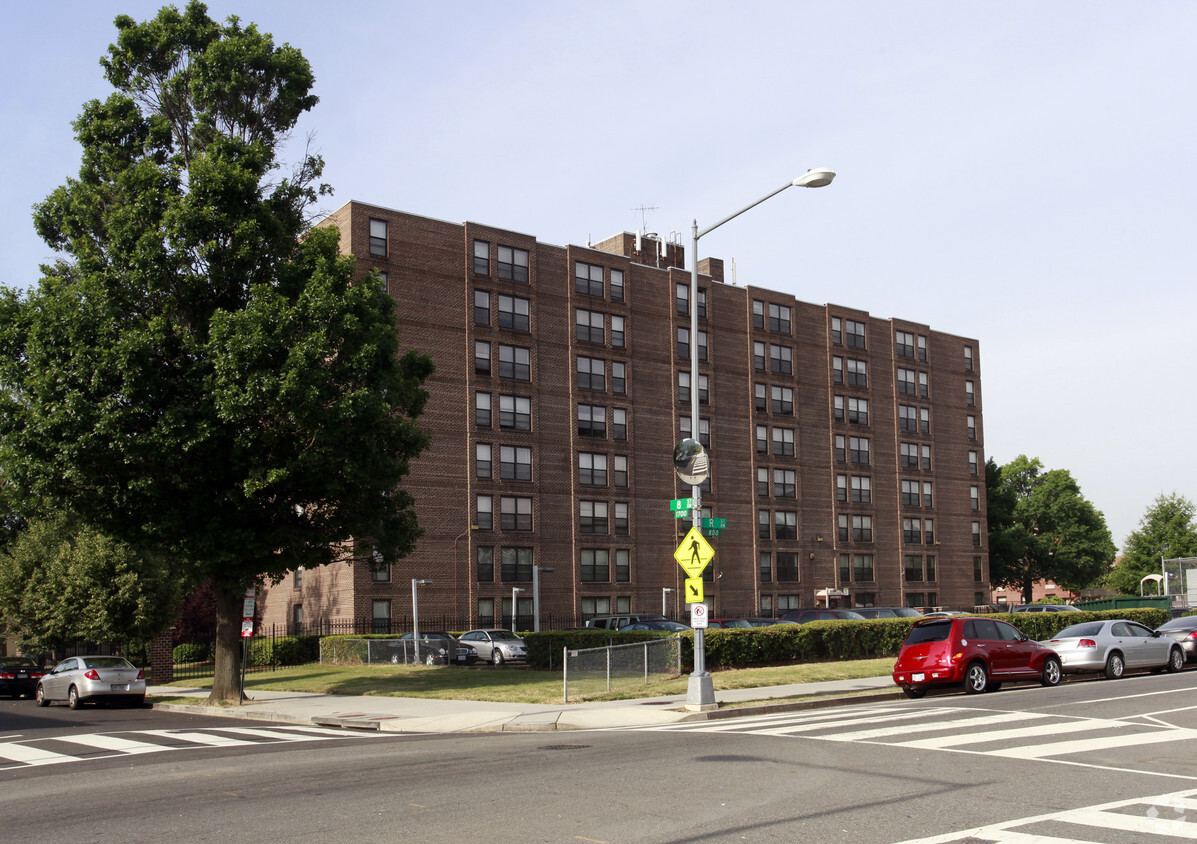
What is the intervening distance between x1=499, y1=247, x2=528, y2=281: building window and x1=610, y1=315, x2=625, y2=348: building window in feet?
20.6

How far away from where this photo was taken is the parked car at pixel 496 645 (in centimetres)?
4084

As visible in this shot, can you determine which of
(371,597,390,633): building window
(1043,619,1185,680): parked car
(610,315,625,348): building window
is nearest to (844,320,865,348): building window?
(610,315,625,348): building window

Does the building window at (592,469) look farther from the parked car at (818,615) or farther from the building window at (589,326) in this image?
the parked car at (818,615)

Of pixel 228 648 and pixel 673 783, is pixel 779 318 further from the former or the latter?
pixel 673 783

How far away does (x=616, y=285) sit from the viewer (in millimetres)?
61875

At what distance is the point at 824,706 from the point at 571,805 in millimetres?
12009

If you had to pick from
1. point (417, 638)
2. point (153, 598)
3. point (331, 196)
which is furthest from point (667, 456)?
point (331, 196)

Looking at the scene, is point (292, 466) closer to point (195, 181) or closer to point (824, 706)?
point (195, 181)

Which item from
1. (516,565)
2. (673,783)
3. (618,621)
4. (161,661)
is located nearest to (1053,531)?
(516,565)

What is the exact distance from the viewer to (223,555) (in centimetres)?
2552

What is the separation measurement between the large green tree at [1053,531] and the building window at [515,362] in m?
54.6

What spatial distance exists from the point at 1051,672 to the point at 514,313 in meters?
38.5

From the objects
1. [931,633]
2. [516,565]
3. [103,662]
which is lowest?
→ [103,662]

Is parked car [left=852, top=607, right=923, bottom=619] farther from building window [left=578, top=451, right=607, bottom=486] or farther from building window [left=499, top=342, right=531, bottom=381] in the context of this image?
building window [left=499, top=342, right=531, bottom=381]
